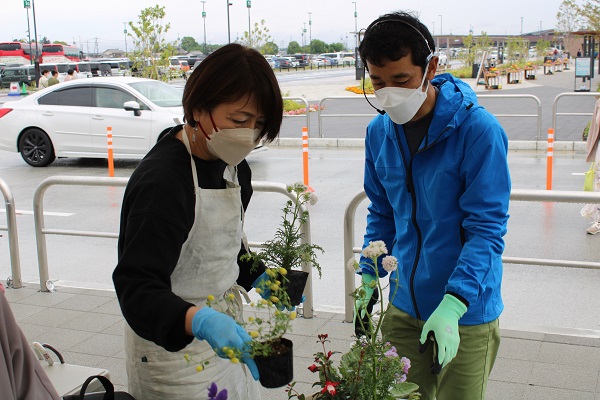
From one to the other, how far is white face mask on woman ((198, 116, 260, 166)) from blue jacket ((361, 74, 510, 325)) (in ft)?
1.82

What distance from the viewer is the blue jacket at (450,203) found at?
2.18 metres

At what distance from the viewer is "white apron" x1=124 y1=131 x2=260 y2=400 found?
2055mm

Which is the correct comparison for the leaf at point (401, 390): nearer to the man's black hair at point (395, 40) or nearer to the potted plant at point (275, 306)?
the potted plant at point (275, 306)

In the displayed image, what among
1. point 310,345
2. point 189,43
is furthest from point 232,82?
point 189,43

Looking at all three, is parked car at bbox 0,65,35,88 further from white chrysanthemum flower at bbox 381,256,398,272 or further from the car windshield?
white chrysanthemum flower at bbox 381,256,398,272

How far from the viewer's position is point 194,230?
6.64 feet

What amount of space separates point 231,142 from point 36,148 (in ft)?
40.0

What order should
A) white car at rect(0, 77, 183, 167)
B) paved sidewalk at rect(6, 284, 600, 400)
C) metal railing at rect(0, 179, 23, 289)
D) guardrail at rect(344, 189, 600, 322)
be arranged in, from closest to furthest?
paved sidewalk at rect(6, 284, 600, 400) < guardrail at rect(344, 189, 600, 322) < metal railing at rect(0, 179, 23, 289) < white car at rect(0, 77, 183, 167)

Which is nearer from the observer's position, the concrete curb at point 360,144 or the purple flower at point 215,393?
the purple flower at point 215,393

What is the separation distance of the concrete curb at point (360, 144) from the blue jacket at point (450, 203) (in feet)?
37.8

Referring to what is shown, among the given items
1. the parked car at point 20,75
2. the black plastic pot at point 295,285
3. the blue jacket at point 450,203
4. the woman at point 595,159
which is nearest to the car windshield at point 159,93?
the woman at point 595,159

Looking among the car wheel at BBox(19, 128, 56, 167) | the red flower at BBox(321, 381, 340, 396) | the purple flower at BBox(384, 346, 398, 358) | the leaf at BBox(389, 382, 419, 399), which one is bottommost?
the car wheel at BBox(19, 128, 56, 167)

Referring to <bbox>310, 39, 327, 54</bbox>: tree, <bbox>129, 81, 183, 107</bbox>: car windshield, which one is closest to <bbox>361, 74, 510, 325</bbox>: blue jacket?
Answer: <bbox>129, 81, 183, 107</bbox>: car windshield

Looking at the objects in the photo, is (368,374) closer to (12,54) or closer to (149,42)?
(149,42)
